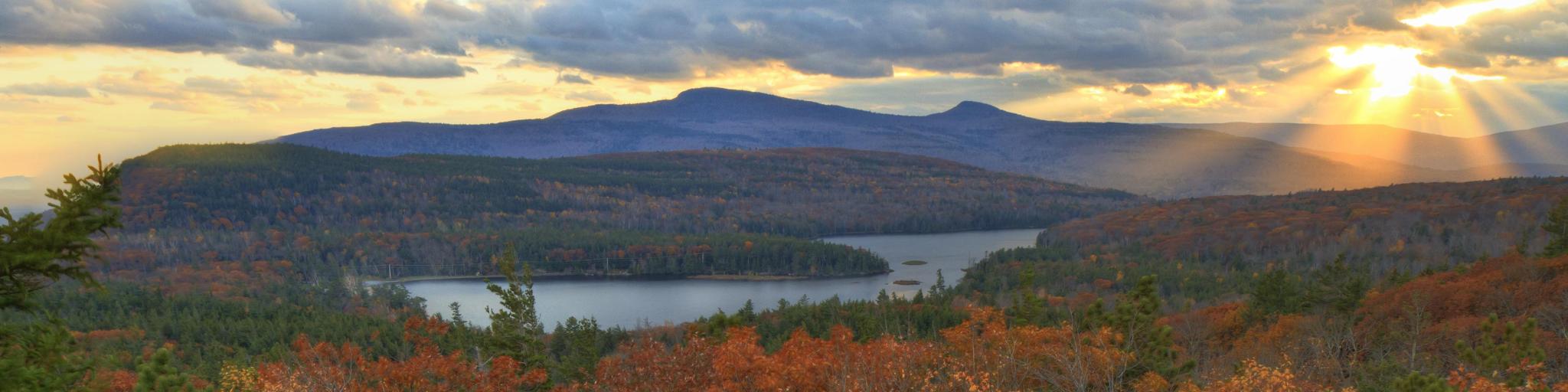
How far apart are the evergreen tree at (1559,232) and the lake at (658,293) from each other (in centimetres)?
7059

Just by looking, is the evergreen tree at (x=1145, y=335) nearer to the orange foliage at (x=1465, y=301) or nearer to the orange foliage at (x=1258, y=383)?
the orange foliage at (x=1258, y=383)

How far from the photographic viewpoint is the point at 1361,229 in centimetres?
14400

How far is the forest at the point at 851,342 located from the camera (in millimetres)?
15180

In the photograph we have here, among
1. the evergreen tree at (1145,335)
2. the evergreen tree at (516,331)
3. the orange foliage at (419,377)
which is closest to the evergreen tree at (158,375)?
the orange foliage at (419,377)

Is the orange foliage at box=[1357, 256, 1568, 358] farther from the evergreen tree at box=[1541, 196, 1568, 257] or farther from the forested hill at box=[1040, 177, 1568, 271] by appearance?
the forested hill at box=[1040, 177, 1568, 271]

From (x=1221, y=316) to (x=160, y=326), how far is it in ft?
278

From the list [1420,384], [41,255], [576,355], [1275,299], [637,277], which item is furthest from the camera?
[637,277]

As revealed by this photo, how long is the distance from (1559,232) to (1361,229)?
101 metres

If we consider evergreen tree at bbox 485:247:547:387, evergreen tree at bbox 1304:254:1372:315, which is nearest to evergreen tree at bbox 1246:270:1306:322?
evergreen tree at bbox 1304:254:1372:315

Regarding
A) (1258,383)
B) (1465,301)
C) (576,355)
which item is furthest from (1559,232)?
(576,355)

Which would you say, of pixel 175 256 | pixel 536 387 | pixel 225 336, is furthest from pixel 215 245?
pixel 536 387

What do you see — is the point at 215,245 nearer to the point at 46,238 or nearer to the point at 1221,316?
the point at 1221,316

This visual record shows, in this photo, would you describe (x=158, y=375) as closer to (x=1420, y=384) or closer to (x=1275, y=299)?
(x=1420, y=384)

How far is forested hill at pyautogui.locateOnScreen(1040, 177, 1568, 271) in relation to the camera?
4877 inches
